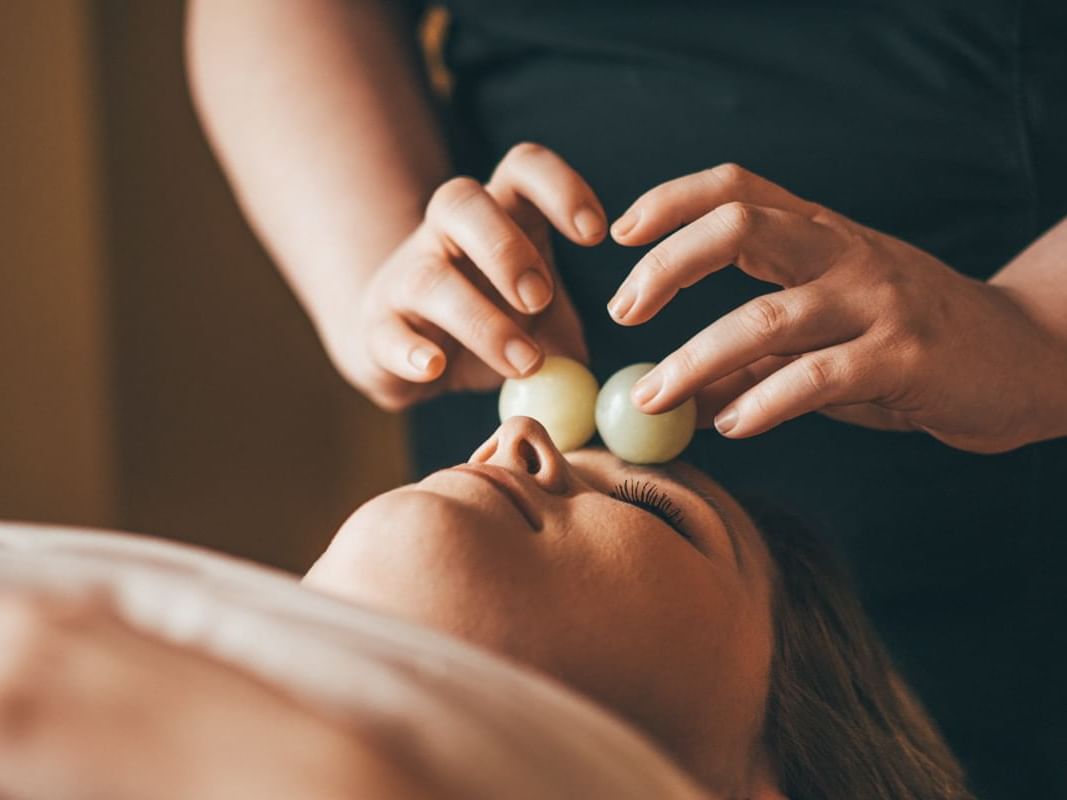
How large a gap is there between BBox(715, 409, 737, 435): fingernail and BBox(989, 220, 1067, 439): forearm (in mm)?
209

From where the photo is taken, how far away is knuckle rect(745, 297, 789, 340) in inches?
25.5

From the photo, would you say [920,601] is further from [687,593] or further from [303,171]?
[303,171]

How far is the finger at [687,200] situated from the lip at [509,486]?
6.4 inches

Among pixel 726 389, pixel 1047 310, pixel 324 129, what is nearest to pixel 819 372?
pixel 726 389

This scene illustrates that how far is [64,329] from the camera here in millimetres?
1657

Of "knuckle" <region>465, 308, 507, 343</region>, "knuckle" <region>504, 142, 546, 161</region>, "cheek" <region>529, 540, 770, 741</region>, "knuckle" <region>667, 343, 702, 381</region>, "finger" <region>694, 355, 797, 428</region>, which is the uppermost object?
"knuckle" <region>504, 142, 546, 161</region>

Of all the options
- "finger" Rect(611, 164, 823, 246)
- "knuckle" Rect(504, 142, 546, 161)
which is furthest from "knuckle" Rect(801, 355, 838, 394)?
"knuckle" Rect(504, 142, 546, 161)

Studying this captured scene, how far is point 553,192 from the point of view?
755 mm

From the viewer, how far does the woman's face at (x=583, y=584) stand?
555mm

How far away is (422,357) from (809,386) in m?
A: 0.28

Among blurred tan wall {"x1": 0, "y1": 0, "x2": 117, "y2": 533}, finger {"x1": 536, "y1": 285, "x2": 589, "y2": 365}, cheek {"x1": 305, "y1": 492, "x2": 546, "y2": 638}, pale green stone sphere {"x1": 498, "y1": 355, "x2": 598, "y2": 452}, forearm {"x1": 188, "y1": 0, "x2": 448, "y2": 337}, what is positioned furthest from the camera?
blurred tan wall {"x1": 0, "y1": 0, "x2": 117, "y2": 533}

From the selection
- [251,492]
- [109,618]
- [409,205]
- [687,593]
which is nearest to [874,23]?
[409,205]

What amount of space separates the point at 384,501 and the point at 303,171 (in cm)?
54

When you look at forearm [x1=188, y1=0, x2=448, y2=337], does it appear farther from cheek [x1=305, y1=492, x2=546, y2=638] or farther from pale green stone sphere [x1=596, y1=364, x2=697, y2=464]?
cheek [x1=305, y1=492, x2=546, y2=638]
